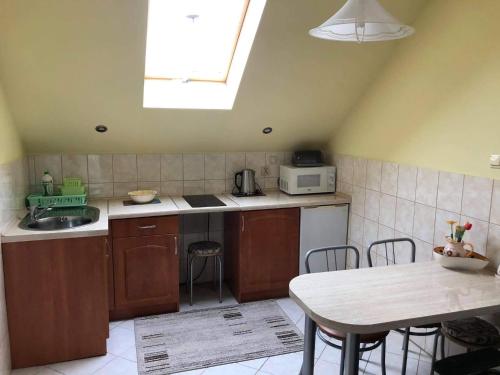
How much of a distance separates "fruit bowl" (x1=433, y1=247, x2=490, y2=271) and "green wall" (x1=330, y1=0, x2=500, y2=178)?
45 cm

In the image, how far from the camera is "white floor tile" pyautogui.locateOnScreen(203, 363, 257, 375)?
2.60 metres

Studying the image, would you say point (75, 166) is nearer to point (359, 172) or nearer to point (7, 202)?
point (7, 202)

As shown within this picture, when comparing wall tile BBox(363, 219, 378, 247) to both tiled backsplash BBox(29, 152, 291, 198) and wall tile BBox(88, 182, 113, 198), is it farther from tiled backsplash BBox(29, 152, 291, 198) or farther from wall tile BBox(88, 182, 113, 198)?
wall tile BBox(88, 182, 113, 198)

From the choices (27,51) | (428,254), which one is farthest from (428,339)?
(27,51)

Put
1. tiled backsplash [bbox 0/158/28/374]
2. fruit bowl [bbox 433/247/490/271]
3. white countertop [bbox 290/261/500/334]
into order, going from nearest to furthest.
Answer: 1. white countertop [bbox 290/261/500/334]
2. fruit bowl [bbox 433/247/490/271]
3. tiled backsplash [bbox 0/158/28/374]

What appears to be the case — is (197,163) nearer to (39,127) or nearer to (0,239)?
(39,127)

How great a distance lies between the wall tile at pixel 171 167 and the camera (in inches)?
145

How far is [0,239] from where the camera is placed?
2.44 m

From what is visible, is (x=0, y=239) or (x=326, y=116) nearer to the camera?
(x=0, y=239)

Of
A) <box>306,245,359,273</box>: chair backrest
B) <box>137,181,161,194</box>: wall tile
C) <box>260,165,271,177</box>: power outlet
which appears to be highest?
<box>260,165,271,177</box>: power outlet

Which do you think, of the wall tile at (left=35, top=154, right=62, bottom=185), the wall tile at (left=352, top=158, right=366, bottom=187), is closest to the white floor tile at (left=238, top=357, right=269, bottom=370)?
the wall tile at (left=352, top=158, right=366, bottom=187)

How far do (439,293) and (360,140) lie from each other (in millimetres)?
1796

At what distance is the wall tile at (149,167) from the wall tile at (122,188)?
0.28 feet

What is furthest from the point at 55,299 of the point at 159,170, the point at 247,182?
the point at 247,182
